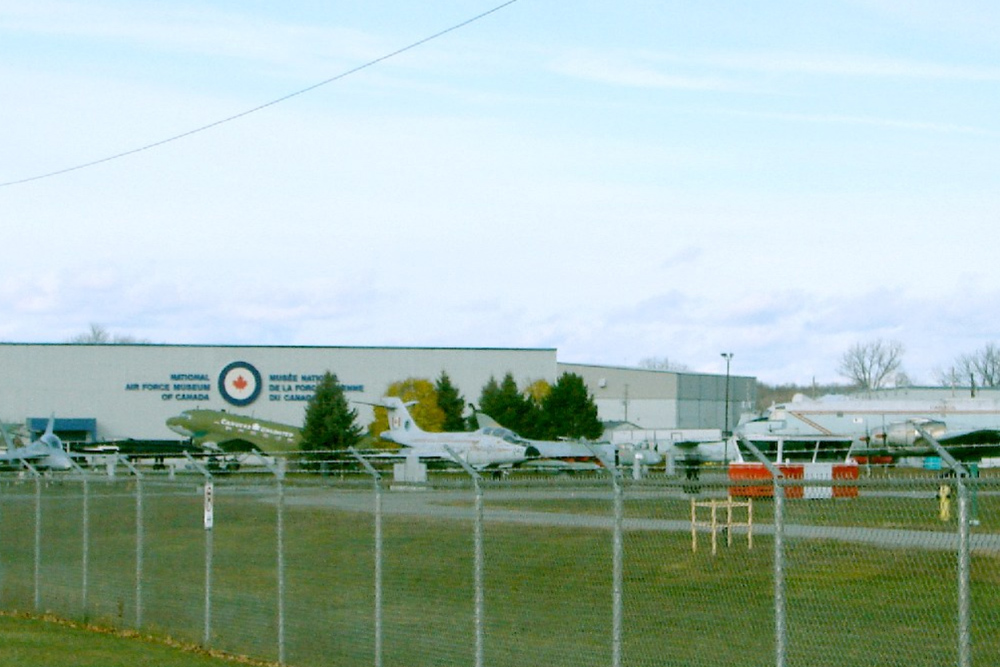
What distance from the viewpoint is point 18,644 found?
56.6ft

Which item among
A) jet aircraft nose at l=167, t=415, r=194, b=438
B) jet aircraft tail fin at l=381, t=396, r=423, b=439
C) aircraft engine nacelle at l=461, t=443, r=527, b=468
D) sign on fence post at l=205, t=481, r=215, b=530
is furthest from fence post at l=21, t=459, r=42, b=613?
jet aircraft nose at l=167, t=415, r=194, b=438

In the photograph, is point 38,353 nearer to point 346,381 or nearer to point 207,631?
point 346,381

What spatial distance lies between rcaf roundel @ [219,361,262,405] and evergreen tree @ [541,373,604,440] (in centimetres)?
1957

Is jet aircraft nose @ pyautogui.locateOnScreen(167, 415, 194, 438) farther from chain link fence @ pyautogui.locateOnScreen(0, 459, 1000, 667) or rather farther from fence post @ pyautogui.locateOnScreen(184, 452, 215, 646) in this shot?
fence post @ pyautogui.locateOnScreen(184, 452, 215, 646)

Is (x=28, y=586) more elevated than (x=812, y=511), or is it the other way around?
(x=812, y=511)

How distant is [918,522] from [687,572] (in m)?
1.90

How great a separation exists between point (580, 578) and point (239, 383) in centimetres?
8316

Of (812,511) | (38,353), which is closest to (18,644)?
(812,511)

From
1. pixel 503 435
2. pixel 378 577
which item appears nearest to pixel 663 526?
pixel 378 577

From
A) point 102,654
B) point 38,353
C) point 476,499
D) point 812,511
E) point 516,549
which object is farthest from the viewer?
point 38,353

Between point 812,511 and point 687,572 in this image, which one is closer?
point 812,511

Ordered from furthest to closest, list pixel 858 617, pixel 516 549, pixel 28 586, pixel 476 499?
pixel 28 586 → pixel 516 549 → pixel 476 499 → pixel 858 617

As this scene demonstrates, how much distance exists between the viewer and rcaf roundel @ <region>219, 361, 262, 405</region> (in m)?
94.1

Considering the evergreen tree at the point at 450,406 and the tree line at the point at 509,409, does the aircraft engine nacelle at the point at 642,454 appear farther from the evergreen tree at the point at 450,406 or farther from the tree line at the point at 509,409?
the evergreen tree at the point at 450,406
